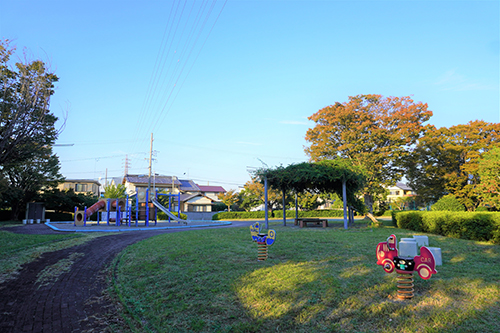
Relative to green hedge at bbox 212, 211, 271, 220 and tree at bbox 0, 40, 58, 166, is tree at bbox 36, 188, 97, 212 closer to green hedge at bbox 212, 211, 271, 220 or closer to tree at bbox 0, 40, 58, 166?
green hedge at bbox 212, 211, 271, 220

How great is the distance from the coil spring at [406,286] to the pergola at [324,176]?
11.7 m

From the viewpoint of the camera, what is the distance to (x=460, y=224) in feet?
39.1

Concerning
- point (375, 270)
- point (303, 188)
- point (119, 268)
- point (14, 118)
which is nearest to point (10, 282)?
point (119, 268)

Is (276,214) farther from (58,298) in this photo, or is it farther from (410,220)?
(58,298)

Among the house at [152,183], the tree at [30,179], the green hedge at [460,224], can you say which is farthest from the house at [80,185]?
the green hedge at [460,224]

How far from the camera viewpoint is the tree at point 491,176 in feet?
62.2

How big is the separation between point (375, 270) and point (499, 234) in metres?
6.69

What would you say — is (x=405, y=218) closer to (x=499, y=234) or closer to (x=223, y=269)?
(x=499, y=234)

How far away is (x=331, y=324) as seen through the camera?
3.96 metres

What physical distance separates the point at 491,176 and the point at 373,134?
8018 millimetres

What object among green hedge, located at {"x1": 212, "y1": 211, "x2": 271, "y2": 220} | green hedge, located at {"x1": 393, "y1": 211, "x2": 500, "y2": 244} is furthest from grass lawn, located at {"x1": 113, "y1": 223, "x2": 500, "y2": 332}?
green hedge, located at {"x1": 212, "y1": 211, "x2": 271, "y2": 220}

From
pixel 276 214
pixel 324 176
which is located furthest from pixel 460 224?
pixel 276 214

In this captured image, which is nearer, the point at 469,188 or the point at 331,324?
Result: the point at 331,324

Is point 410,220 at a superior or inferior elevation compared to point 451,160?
inferior
